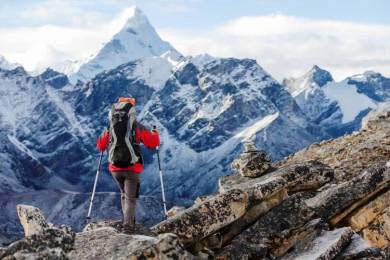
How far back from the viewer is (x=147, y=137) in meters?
18.8

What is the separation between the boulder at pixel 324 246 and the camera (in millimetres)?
16469

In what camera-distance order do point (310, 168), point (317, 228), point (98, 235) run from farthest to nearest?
point (310, 168)
point (317, 228)
point (98, 235)

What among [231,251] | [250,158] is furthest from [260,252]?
[250,158]

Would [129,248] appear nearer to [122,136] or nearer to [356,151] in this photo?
[122,136]

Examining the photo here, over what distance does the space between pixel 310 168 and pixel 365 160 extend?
167 inches

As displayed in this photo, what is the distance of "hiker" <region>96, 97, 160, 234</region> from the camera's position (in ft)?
59.2

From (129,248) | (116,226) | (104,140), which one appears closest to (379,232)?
(116,226)

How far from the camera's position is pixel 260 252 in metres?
17.0

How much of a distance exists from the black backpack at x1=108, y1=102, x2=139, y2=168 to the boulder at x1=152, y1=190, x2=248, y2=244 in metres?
1.95

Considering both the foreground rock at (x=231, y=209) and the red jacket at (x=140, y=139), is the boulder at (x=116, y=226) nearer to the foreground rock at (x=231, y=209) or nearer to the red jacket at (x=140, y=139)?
the foreground rock at (x=231, y=209)

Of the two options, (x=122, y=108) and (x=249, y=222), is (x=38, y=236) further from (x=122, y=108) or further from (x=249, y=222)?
(x=249, y=222)

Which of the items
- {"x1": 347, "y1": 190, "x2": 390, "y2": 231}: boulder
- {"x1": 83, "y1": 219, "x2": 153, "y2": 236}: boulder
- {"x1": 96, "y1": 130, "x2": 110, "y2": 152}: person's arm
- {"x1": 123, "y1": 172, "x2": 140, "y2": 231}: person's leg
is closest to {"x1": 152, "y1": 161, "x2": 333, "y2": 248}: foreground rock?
{"x1": 83, "y1": 219, "x2": 153, "y2": 236}: boulder

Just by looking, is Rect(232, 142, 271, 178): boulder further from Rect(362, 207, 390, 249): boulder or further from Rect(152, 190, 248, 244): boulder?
Rect(152, 190, 248, 244): boulder

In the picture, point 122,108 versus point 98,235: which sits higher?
point 122,108
